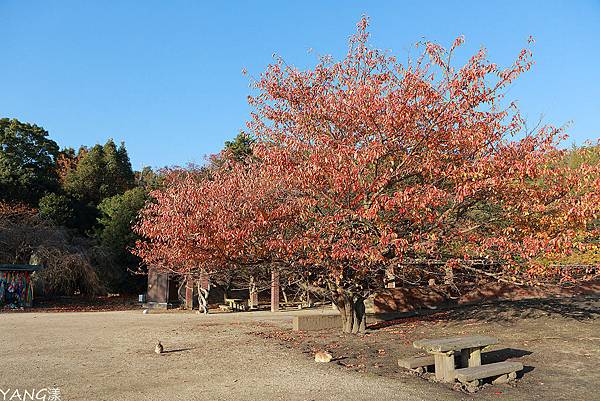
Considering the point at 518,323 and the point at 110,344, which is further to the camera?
the point at 518,323

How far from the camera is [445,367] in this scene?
692 cm

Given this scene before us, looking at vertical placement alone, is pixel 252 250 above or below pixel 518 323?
above

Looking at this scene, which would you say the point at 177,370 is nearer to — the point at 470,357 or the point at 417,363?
the point at 417,363

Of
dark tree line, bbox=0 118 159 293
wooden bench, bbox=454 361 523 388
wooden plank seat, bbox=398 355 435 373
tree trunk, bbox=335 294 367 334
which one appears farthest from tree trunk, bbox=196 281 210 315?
wooden bench, bbox=454 361 523 388

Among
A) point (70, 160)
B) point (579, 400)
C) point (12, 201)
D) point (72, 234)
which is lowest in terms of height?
point (579, 400)

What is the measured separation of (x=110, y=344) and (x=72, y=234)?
63.0 ft

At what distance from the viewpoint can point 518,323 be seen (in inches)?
494

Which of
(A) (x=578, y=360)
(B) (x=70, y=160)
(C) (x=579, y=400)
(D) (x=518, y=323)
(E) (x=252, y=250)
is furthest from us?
(B) (x=70, y=160)

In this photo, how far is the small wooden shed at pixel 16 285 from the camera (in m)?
21.4

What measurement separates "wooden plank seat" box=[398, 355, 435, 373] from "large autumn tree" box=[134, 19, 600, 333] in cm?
196

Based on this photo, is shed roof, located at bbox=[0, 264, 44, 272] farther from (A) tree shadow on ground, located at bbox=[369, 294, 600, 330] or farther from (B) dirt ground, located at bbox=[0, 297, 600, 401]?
(A) tree shadow on ground, located at bbox=[369, 294, 600, 330]

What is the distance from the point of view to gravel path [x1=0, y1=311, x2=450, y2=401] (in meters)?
6.26

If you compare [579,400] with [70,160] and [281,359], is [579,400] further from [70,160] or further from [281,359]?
[70,160]

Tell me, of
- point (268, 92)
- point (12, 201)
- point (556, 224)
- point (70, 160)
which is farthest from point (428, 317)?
point (70, 160)
